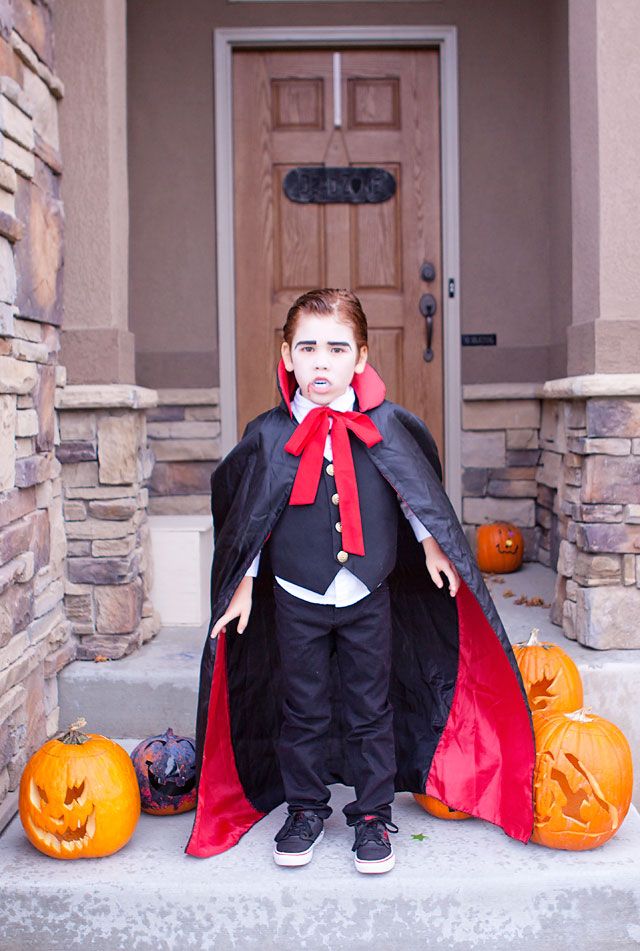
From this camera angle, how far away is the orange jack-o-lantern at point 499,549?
475cm

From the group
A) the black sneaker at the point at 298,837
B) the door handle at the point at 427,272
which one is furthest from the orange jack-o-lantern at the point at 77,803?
the door handle at the point at 427,272

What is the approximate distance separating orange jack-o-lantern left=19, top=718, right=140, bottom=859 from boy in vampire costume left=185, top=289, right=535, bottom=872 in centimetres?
20

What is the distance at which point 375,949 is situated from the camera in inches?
95.7

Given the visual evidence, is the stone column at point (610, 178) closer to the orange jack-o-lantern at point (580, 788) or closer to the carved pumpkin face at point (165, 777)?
the orange jack-o-lantern at point (580, 788)

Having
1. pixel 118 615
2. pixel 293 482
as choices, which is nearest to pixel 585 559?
pixel 293 482

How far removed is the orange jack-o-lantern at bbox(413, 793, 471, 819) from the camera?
2760 mm

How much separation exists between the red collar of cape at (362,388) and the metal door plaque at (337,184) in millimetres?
2444

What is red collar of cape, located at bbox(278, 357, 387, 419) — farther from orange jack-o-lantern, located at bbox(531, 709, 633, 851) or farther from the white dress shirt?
orange jack-o-lantern, located at bbox(531, 709, 633, 851)

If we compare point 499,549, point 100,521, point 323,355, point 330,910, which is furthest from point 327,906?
point 499,549

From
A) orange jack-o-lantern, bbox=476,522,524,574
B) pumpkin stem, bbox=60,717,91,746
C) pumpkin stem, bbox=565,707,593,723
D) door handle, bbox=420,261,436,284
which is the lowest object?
pumpkin stem, bbox=60,717,91,746

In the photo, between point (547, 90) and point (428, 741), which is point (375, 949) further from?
point (547, 90)

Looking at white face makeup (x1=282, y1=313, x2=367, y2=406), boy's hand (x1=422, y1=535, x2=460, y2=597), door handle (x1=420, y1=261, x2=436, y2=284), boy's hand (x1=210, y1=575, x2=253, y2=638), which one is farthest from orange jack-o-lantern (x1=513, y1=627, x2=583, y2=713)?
door handle (x1=420, y1=261, x2=436, y2=284)

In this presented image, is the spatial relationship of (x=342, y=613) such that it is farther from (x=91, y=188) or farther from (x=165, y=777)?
(x=91, y=188)

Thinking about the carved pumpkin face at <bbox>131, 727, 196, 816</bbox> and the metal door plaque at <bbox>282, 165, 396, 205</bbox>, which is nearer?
the carved pumpkin face at <bbox>131, 727, 196, 816</bbox>
